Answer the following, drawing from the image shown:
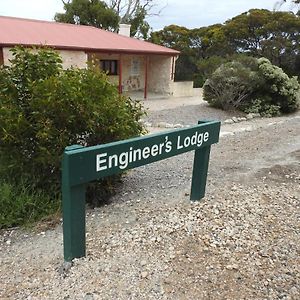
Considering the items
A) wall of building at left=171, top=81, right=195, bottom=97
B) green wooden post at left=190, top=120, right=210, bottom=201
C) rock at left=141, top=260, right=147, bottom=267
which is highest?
green wooden post at left=190, top=120, right=210, bottom=201

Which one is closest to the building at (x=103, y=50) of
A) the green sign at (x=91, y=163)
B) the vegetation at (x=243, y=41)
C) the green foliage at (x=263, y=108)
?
the vegetation at (x=243, y=41)

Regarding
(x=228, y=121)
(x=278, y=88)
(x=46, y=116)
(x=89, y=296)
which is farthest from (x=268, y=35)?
(x=89, y=296)

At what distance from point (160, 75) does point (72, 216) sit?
17.2 m

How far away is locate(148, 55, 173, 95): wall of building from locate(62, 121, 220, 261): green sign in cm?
1584

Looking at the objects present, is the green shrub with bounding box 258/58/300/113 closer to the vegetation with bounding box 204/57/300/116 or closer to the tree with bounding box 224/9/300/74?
the vegetation with bounding box 204/57/300/116

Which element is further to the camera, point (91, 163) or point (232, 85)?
point (232, 85)

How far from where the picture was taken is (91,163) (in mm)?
2525

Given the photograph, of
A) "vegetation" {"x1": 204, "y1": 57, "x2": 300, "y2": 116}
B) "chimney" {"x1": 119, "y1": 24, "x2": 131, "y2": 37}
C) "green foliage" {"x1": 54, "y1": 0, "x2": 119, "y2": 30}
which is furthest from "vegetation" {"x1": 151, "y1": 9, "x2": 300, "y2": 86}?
"vegetation" {"x1": 204, "y1": 57, "x2": 300, "y2": 116}

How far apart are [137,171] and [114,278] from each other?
259cm

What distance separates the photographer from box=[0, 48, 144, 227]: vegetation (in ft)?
11.4

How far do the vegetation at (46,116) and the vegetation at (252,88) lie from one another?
9155mm

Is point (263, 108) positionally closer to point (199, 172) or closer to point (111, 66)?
point (111, 66)

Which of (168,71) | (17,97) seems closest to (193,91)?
(168,71)

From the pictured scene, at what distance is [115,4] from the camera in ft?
105
